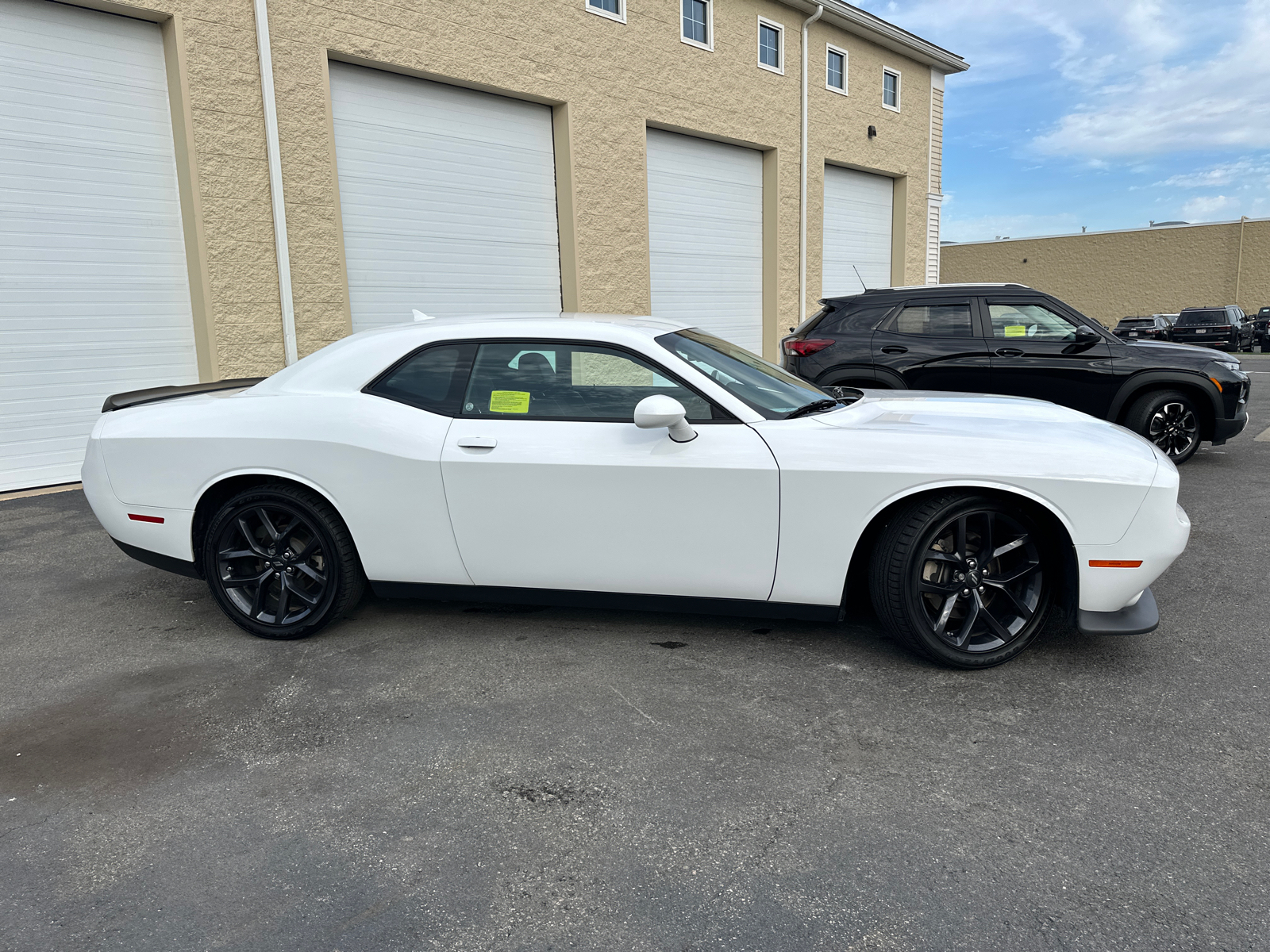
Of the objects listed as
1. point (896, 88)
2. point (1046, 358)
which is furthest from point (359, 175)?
point (896, 88)

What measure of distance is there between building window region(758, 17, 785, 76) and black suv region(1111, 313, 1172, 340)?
21818 mm

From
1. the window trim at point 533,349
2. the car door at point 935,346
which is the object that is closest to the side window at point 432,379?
the window trim at point 533,349

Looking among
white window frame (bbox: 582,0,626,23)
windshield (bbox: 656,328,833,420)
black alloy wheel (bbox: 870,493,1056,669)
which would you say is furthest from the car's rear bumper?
white window frame (bbox: 582,0,626,23)

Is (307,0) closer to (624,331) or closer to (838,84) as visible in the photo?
(624,331)

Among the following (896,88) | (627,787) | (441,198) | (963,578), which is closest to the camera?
(627,787)

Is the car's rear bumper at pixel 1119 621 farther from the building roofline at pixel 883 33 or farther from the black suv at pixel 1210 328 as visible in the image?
the black suv at pixel 1210 328

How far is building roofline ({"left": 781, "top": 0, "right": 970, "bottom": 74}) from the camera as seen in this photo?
15.1m

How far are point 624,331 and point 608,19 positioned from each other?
990 centimetres

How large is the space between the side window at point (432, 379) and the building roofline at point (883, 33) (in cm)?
1364

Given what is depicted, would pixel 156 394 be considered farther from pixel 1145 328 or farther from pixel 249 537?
pixel 1145 328

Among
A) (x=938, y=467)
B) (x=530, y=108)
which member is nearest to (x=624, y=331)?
(x=938, y=467)

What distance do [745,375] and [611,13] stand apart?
395 inches

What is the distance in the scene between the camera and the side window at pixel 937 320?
7.62 metres

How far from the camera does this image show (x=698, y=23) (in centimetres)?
1323
